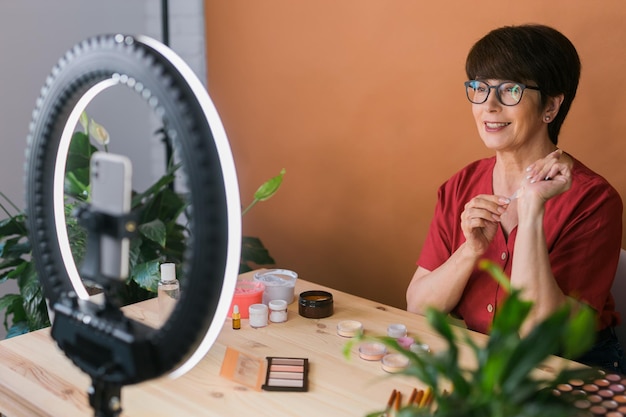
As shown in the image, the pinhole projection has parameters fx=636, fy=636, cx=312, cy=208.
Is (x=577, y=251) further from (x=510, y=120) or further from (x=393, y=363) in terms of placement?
(x=393, y=363)

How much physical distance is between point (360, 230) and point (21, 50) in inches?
59.2

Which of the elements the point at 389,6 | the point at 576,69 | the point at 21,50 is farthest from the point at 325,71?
the point at 21,50

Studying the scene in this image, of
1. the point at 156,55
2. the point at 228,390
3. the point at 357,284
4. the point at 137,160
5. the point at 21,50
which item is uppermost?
the point at 21,50

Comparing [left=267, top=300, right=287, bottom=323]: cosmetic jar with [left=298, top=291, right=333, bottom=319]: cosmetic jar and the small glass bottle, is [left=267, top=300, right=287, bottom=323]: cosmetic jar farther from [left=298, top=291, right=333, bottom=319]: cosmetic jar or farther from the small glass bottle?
the small glass bottle

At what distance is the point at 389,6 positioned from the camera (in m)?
2.13

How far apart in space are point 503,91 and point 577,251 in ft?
1.35

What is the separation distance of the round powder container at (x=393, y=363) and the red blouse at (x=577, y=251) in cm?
40

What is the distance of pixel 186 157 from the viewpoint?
54cm

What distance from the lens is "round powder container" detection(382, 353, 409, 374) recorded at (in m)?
1.16

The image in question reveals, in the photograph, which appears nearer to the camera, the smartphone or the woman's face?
the smartphone

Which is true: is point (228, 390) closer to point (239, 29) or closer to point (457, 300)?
point (457, 300)

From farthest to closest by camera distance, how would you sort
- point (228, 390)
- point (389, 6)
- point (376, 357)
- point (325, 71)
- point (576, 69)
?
1. point (325, 71)
2. point (389, 6)
3. point (576, 69)
4. point (376, 357)
5. point (228, 390)

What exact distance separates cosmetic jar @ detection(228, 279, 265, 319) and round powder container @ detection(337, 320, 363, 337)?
0.73 ft

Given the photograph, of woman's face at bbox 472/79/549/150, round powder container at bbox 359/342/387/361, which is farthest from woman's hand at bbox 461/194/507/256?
round powder container at bbox 359/342/387/361
